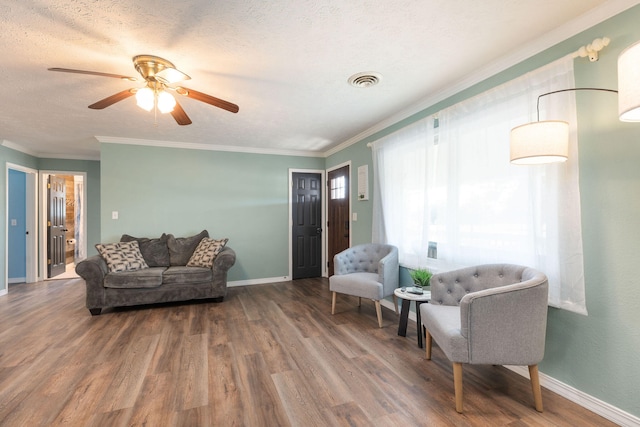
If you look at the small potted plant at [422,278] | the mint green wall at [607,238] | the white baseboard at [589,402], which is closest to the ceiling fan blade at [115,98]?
the small potted plant at [422,278]

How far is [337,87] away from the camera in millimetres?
2623

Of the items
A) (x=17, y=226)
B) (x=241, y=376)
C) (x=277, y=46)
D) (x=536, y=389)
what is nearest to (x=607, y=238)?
(x=536, y=389)

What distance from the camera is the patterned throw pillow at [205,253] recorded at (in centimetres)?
396

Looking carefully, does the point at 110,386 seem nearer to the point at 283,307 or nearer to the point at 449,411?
the point at 283,307

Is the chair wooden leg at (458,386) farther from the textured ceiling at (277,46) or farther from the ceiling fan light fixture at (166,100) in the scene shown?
the ceiling fan light fixture at (166,100)

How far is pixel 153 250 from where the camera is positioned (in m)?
4.12

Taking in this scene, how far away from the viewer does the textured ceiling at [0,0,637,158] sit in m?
1.63

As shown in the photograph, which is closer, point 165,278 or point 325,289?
point 165,278

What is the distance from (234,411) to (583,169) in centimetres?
258

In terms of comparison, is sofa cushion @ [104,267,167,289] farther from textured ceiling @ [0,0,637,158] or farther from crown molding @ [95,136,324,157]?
crown molding @ [95,136,324,157]

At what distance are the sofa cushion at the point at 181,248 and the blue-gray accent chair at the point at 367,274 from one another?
227 centimetres

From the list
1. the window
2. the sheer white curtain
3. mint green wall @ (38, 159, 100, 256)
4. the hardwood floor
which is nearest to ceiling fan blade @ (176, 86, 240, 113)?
the sheer white curtain

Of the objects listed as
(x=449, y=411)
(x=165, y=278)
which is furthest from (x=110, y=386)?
(x=449, y=411)

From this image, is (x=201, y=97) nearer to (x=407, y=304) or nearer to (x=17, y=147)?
(x=407, y=304)
